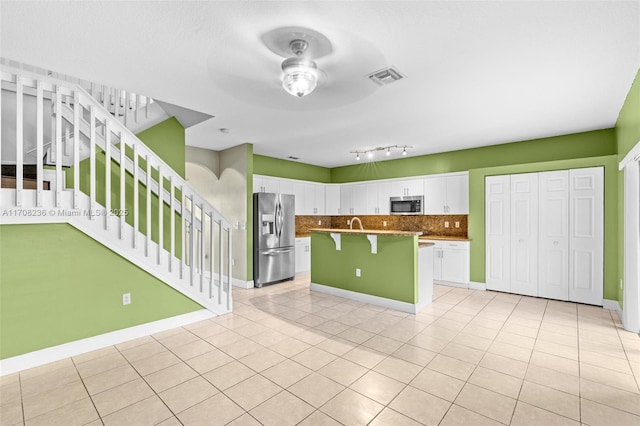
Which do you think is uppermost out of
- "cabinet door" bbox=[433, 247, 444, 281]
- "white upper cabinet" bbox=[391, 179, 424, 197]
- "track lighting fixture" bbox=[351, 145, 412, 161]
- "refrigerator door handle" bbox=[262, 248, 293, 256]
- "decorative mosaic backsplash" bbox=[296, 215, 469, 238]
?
"track lighting fixture" bbox=[351, 145, 412, 161]

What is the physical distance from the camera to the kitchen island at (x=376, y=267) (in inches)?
172

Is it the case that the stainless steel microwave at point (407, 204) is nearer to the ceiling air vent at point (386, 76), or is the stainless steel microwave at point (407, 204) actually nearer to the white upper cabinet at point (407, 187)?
the white upper cabinet at point (407, 187)

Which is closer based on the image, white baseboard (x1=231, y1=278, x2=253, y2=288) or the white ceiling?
the white ceiling

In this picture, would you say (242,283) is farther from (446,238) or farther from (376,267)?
(446,238)

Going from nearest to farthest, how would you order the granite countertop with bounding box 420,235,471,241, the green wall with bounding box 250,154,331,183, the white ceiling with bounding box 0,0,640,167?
the white ceiling with bounding box 0,0,640,167
the granite countertop with bounding box 420,235,471,241
the green wall with bounding box 250,154,331,183

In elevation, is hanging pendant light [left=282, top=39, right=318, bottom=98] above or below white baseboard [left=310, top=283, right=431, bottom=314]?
above

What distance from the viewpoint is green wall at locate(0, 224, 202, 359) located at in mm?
2730

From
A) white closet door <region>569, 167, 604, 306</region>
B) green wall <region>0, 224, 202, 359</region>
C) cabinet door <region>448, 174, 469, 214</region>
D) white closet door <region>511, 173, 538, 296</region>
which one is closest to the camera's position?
green wall <region>0, 224, 202, 359</region>

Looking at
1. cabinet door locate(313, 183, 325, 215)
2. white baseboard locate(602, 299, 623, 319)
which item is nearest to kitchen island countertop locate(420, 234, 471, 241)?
white baseboard locate(602, 299, 623, 319)

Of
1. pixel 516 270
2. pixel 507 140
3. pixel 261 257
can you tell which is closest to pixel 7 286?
pixel 261 257

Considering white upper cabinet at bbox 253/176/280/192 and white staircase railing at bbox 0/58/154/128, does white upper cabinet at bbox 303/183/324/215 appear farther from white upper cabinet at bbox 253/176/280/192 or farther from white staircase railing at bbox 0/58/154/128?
white staircase railing at bbox 0/58/154/128

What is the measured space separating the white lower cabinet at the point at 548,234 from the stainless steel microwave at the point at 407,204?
54.7 inches

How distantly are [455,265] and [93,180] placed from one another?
5741 mm

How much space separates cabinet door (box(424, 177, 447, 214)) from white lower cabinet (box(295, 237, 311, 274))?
274cm
